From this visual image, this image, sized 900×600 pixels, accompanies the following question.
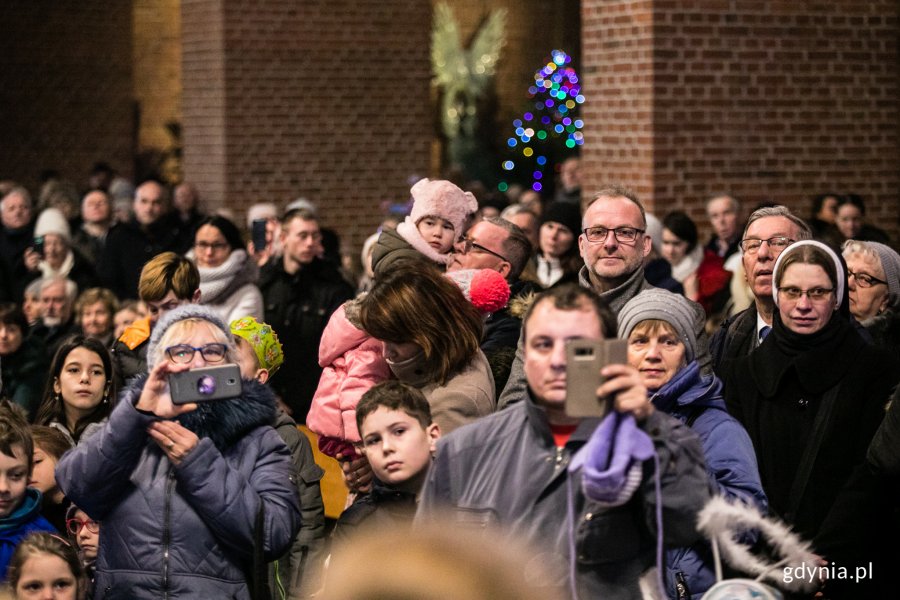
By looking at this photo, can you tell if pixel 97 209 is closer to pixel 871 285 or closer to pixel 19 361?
pixel 19 361

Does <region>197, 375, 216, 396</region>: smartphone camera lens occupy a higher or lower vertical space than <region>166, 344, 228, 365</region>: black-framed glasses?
lower

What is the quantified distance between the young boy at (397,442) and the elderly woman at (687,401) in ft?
2.14

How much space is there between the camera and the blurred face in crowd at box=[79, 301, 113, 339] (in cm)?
812

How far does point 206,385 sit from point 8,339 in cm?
423

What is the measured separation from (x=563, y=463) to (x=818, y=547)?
5.72ft

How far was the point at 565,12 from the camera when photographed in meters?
24.1

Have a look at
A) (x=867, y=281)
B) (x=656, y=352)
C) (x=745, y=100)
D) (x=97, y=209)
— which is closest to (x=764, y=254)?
(x=867, y=281)

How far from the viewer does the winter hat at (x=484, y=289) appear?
5.22m

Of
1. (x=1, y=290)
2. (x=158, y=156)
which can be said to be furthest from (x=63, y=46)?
(x=1, y=290)

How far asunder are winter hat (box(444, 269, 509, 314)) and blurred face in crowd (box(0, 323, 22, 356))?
131 inches

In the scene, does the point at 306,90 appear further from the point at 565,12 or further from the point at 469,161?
the point at 565,12

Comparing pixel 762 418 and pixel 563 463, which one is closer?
pixel 563 463

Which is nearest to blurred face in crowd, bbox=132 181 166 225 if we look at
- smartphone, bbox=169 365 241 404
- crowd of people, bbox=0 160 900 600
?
crowd of people, bbox=0 160 900 600

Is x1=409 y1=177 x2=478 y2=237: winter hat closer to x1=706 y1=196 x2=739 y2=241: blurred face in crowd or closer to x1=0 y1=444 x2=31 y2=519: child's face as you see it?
x1=0 y1=444 x2=31 y2=519: child's face
